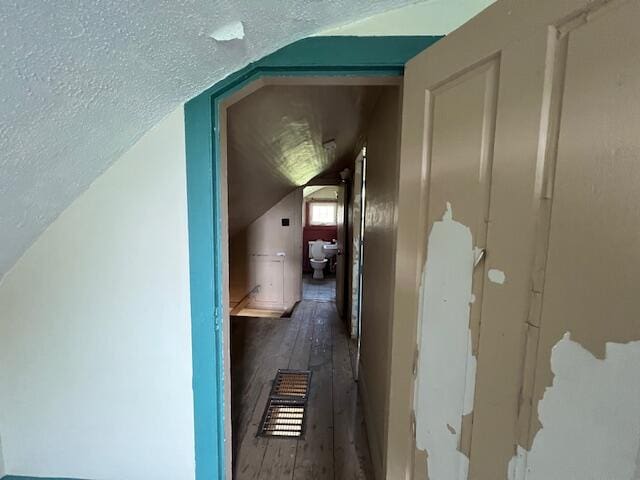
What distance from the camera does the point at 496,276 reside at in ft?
1.93

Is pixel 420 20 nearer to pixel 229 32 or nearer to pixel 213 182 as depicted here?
pixel 229 32

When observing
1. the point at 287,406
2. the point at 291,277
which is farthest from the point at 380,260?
the point at 291,277

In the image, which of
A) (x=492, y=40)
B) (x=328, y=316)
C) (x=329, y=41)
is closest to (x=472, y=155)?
(x=492, y=40)

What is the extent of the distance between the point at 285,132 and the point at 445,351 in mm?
1590

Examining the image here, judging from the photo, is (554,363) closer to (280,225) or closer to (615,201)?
(615,201)

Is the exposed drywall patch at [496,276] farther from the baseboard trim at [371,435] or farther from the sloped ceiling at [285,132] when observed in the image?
the sloped ceiling at [285,132]

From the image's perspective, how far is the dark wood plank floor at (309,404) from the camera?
4.68ft

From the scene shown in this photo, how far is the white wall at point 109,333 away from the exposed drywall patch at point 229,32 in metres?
0.28

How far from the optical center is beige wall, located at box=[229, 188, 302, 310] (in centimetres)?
397

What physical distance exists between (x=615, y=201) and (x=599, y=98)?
0.15m

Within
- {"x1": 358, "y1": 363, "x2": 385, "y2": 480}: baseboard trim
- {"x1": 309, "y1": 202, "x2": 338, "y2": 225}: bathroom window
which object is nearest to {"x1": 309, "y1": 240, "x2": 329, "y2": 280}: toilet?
{"x1": 309, "y1": 202, "x2": 338, "y2": 225}: bathroom window

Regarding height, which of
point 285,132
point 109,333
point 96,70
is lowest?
point 109,333

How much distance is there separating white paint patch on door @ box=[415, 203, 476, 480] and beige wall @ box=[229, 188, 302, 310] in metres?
3.30

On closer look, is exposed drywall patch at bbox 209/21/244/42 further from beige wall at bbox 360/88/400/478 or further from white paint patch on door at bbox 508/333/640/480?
white paint patch on door at bbox 508/333/640/480
